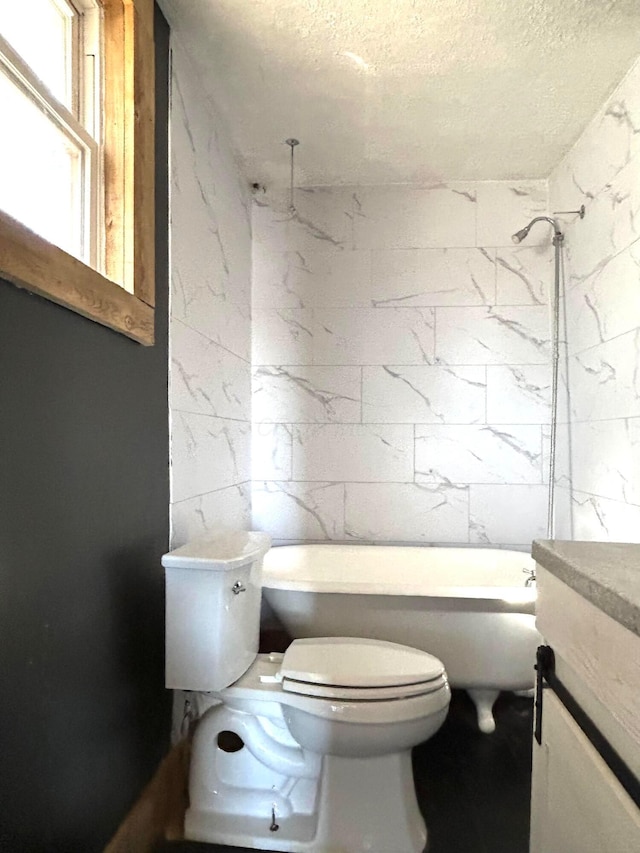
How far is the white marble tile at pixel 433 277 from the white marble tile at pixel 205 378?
0.82 meters

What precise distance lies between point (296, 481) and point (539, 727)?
6.82ft

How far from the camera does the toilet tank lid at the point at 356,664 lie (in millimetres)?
1642

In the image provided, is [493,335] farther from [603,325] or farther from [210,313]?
[210,313]

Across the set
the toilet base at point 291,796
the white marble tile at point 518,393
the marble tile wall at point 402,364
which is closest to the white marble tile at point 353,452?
the marble tile wall at point 402,364

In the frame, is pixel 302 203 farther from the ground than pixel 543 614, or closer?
farther from the ground

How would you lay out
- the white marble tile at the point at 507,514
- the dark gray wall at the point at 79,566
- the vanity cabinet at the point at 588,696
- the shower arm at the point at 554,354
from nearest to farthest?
the vanity cabinet at the point at 588,696 → the dark gray wall at the point at 79,566 → the shower arm at the point at 554,354 → the white marble tile at the point at 507,514

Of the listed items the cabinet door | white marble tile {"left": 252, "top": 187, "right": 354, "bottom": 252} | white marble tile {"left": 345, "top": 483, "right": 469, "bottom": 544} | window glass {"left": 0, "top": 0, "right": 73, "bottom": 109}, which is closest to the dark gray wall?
window glass {"left": 0, "top": 0, "right": 73, "bottom": 109}

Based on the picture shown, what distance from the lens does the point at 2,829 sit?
107 centimetres

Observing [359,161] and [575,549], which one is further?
[359,161]

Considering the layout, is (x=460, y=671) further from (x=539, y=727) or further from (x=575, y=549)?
(x=575, y=549)

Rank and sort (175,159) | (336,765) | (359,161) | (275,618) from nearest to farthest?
(336,765) → (175,159) → (275,618) → (359,161)

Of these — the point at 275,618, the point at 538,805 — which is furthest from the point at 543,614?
the point at 275,618

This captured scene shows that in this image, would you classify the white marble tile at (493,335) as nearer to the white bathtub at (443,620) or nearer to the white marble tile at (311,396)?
the white marble tile at (311,396)

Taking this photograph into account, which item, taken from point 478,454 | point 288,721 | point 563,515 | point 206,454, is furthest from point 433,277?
point 288,721
